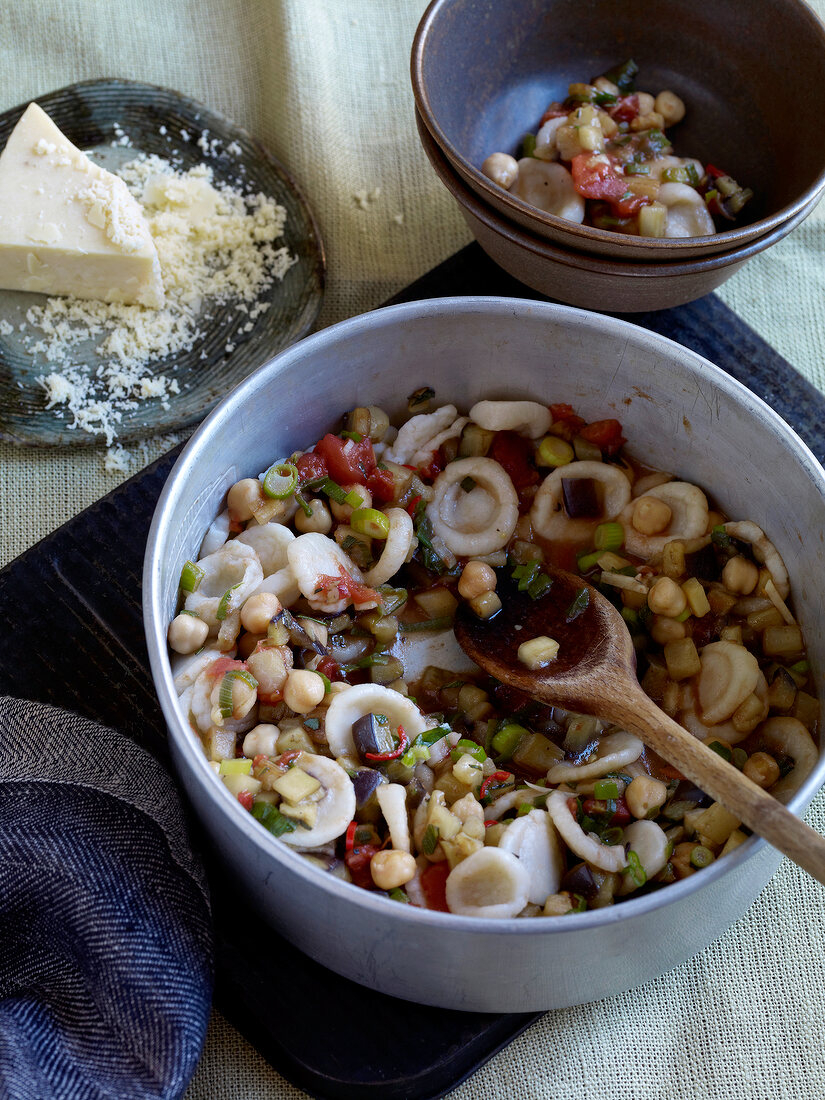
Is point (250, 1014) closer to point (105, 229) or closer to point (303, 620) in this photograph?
point (303, 620)

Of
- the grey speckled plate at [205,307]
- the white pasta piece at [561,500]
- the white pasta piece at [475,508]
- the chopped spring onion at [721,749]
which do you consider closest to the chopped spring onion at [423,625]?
the white pasta piece at [475,508]

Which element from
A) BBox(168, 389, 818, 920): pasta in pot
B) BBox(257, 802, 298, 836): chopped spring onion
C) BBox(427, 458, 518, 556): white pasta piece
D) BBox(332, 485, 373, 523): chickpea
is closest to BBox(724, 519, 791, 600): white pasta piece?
BBox(168, 389, 818, 920): pasta in pot

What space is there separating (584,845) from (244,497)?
2.20 ft

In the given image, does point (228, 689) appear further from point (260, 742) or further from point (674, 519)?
point (674, 519)

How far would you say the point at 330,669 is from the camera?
1470 millimetres

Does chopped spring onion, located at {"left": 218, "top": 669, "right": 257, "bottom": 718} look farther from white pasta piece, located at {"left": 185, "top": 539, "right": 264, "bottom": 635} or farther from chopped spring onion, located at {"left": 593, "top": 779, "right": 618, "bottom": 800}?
chopped spring onion, located at {"left": 593, "top": 779, "right": 618, "bottom": 800}

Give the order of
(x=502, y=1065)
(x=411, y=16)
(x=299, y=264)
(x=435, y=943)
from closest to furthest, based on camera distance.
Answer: (x=435, y=943) → (x=502, y=1065) → (x=299, y=264) → (x=411, y=16)

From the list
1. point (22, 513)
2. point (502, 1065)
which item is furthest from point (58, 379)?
point (502, 1065)

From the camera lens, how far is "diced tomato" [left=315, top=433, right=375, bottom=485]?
158 centimetres

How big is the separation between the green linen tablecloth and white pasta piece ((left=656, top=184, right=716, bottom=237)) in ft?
0.77

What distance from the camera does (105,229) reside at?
1.88 m

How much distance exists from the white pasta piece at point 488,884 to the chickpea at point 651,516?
571mm

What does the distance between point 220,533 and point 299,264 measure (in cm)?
69

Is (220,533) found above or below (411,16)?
below
